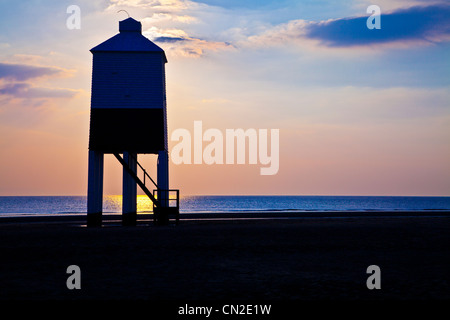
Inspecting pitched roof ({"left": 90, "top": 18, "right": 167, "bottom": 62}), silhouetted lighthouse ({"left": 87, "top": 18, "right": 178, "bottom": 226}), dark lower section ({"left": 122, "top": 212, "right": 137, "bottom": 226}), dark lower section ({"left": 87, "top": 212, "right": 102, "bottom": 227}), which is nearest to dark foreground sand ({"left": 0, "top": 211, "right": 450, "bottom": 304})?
dark lower section ({"left": 87, "top": 212, "right": 102, "bottom": 227})

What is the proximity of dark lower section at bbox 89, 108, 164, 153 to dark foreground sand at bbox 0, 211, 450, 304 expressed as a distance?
10.2 meters

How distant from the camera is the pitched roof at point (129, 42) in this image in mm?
31500

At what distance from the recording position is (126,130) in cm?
3184

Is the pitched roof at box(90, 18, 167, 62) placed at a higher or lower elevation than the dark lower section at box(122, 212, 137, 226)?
higher

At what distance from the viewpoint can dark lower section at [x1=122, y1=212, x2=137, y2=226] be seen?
33844 mm

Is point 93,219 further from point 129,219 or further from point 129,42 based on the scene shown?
point 129,42

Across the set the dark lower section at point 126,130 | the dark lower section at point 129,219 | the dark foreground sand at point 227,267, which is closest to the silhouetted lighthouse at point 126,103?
the dark lower section at point 126,130

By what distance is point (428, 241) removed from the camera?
20.5 meters

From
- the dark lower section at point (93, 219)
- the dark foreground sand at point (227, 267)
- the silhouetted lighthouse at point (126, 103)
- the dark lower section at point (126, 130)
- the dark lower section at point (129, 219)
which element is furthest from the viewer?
the dark lower section at point (129, 219)

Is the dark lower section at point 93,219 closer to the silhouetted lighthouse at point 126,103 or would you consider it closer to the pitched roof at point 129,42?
the silhouetted lighthouse at point 126,103

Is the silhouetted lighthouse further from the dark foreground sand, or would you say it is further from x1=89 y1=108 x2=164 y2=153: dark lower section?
the dark foreground sand

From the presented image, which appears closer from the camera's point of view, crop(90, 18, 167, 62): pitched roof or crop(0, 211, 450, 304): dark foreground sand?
crop(0, 211, 450, 304): dark foreground sand
